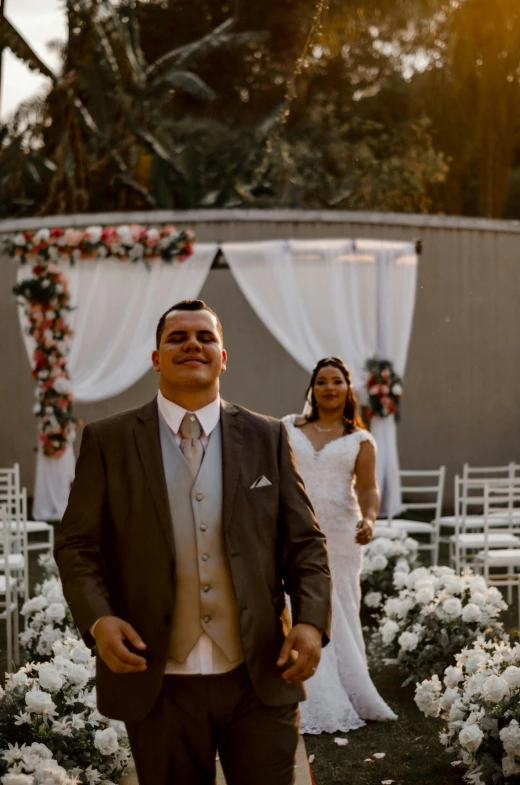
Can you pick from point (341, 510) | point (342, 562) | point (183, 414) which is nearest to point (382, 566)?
point (342, 562)

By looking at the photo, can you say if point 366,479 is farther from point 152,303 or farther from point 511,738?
point 152,303

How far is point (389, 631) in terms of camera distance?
596 centimetres

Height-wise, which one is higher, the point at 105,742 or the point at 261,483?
the point at 261,483

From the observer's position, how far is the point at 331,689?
17.5 ft

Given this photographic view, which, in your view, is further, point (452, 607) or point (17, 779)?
point (452, 607)

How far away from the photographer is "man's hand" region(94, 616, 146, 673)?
237 cm

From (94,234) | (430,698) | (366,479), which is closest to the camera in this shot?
(430,698)

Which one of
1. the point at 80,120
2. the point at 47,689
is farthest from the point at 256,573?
the point at 80,120

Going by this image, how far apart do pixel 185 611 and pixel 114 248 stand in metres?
9.02

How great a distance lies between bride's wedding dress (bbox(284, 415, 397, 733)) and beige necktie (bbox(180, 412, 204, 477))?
284 centimetres

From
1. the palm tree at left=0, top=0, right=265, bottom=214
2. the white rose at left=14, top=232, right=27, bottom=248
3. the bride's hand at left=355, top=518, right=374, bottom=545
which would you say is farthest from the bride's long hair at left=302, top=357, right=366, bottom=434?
the palm tree at left=0, top=0, right=265, bottom=214

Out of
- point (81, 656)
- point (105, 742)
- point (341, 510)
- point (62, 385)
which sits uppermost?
point (62, 385)

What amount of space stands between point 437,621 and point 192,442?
360cm

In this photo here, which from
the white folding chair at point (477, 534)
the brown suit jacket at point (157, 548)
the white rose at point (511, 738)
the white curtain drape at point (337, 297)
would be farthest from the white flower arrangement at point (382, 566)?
the brown suit jacket at point (157, 548)
